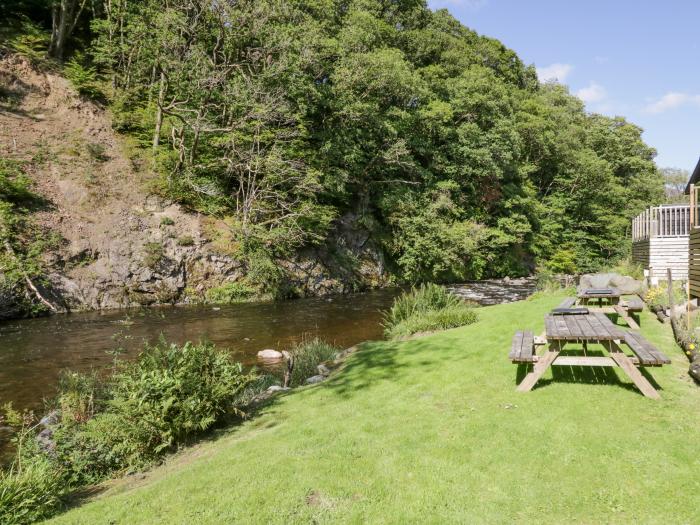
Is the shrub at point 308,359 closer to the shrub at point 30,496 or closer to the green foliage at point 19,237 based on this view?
the shrub at point 30,496

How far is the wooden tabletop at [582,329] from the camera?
602 cm

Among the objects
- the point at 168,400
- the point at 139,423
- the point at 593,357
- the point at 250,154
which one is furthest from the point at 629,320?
the point at 250,154

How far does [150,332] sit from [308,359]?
23.6ft

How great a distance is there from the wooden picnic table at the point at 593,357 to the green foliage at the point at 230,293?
1714cm

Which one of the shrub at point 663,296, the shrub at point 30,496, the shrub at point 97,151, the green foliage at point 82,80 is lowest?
the shrub at point 30,496

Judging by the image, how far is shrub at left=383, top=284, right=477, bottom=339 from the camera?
13.3 metres

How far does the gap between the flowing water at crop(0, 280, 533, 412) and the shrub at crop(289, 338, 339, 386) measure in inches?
74.8

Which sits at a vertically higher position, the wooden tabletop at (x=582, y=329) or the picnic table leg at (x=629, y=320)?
the wooden tabletop at (x=582, y=329)

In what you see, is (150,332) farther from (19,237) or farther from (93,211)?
(93,211)

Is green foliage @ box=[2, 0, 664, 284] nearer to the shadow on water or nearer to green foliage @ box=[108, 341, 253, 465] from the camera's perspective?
the shadow on water

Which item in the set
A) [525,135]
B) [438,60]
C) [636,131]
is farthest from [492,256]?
[636,131]

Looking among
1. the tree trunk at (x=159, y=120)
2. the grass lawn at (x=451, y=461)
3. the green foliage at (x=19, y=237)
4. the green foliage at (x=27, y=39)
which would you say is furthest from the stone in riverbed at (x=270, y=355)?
the green foliage at (x=27, y=39)

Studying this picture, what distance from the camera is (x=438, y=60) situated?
4166 cm

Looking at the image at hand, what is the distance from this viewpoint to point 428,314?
14.0 metres
